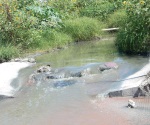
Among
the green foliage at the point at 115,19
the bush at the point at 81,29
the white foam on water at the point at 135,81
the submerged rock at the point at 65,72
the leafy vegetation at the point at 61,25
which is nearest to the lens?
the white foam on water at the point at 135,81

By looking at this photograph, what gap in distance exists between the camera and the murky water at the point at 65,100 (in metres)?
6.68

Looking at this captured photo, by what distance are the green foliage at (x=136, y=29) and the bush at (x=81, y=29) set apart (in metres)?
3.78

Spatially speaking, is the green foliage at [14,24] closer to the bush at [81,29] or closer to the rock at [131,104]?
the bush at [81,29]

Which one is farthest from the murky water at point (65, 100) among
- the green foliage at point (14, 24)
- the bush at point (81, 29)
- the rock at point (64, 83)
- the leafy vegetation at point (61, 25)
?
the bush at point (81, 29)

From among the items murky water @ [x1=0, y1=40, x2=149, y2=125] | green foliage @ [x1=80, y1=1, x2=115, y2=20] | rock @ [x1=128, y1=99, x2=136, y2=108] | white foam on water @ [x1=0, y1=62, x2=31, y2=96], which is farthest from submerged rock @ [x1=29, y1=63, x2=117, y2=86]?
green foliage @ [x1=80, y1=1, x2=115, y2=20]

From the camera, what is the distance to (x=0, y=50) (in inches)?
480

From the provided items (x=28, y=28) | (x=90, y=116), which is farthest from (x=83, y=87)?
(x=28, y=28)

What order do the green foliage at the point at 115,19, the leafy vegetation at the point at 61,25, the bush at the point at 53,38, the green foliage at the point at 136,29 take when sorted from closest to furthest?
the green foliage at the point at 136,29, the leafy vegetation at the point at 61,25, the bush at the point at 53,38, the green foliage at the point at 115,19

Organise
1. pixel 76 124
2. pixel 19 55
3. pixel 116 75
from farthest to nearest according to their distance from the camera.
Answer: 1. pixel 19 55
2. pixel 116 75
3. pixel 76 124

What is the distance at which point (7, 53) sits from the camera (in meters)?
12.2

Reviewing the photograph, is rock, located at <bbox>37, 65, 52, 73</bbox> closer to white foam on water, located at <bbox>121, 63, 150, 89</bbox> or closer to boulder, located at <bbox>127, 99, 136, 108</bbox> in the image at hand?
white foam on water, located at <bbox>121, 63, 150, 89</bbox>

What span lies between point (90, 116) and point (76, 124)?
1.37 feet

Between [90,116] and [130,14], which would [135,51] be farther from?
[90,116]

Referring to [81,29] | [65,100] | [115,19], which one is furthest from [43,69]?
[115,19]
